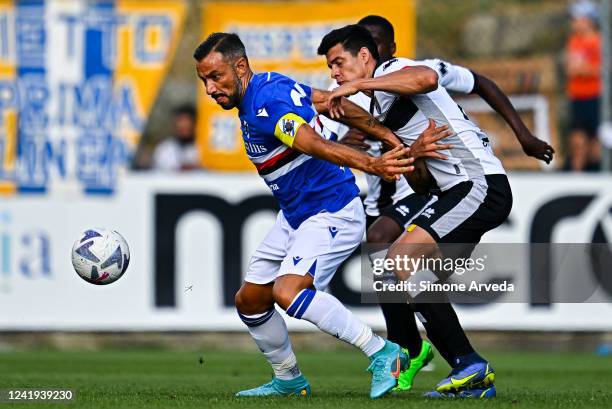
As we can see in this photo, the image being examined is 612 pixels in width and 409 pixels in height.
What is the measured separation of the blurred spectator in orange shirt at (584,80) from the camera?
15.9m

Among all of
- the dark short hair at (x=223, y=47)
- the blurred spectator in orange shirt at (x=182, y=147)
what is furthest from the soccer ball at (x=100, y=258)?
the blurred spectator in orange shirt at (x=182, y=147)

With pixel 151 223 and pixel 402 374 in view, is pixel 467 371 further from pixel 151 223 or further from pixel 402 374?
pixel 151 223

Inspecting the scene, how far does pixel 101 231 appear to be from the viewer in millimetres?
9281

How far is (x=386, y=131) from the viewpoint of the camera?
857cm

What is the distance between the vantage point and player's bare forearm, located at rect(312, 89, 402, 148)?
8.45 m

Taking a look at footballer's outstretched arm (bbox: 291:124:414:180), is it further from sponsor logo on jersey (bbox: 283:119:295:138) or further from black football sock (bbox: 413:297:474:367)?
black football sock (bbox: 413:297:474:367)

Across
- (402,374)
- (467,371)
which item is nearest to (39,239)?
(402,374)

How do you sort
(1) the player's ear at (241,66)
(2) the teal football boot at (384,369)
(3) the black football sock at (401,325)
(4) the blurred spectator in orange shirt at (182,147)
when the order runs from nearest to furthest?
(2) the teal football boot at (384,369) → (1) the player's ear at (241,66) → (3) the black football sock at (401,325) → (4) the blurred spectator in orange shirt at (182,147)

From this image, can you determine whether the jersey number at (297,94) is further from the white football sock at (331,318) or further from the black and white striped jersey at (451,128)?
the white football sock at (331,318)

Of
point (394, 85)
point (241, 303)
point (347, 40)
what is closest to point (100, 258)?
point (241, 303)

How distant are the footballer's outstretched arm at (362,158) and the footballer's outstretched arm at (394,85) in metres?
0.32

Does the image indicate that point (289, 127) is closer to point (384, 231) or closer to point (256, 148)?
point (256, 148)

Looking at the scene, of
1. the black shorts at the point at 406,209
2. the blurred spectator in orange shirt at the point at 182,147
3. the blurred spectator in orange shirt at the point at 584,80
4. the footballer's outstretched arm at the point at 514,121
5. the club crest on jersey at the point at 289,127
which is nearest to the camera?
the club crest on jersey at the point at 289,127

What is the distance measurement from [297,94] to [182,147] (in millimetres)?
8458
